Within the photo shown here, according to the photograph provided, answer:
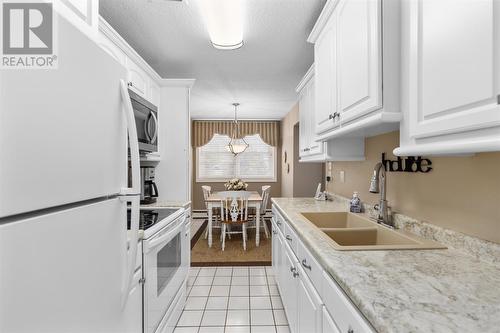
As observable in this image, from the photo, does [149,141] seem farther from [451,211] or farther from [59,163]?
[451,211]

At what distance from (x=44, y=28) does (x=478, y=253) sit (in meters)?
1.60

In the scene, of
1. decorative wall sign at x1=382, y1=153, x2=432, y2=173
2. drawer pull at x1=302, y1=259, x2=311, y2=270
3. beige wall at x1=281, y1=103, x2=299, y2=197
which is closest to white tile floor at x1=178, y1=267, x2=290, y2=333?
drawer pull at x1=302, y1=259, x2=311, y2=270

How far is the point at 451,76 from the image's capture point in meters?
0.82

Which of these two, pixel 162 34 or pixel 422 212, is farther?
pixel 162 34

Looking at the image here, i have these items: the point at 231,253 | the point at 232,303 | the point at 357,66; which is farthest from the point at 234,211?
the point at 357,66

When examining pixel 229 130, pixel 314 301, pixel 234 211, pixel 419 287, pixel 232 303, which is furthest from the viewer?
pixel 229 130

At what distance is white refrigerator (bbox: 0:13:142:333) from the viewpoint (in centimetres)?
52

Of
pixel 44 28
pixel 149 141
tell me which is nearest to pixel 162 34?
pixel 149 141

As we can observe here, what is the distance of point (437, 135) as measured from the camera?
0.88 meters

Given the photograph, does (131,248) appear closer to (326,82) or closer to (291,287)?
(291,287)

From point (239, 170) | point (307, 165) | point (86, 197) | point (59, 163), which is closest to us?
point (59, 163)

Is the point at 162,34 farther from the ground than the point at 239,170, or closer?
farther from the ground

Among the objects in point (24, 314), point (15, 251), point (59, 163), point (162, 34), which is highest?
point (162, 34)

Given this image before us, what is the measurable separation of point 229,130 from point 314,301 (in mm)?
5569
